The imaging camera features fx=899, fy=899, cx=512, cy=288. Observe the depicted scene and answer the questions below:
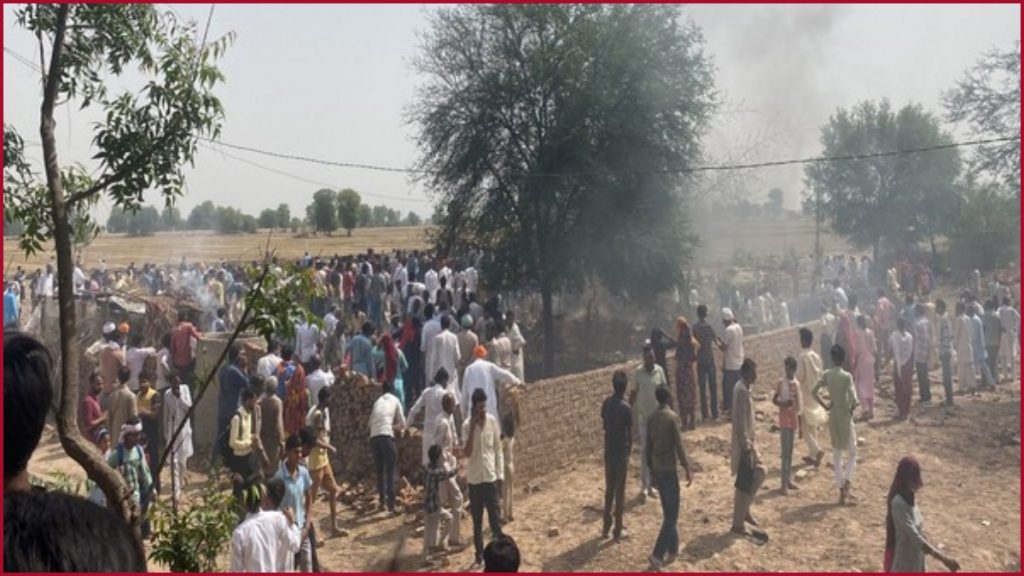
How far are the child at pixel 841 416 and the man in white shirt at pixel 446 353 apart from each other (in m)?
4.61

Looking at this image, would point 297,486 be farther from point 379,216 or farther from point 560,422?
point 379,216

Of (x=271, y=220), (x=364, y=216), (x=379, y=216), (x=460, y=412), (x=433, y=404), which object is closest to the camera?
(x=271, y=220)

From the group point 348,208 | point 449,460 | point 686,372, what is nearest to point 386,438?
point 449,460

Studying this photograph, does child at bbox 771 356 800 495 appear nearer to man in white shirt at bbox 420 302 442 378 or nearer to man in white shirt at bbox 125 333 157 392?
man in white shirt at bbox 420 302 442 378

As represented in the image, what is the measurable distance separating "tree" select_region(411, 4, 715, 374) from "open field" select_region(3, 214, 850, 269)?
8.94 ft

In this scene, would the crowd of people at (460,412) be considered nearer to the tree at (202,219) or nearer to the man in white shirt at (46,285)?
the man in white shirt at (46,285)

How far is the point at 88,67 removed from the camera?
4.51 m

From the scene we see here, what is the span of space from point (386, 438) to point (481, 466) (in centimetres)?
162

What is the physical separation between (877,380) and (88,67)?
581 inches

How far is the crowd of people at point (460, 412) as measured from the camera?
24.2 feet

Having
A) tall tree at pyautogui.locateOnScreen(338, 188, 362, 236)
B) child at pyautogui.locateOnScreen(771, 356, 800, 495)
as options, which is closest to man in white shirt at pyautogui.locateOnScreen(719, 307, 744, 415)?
child at pyautogui.locateOnScreen(771, 356, 800, 495)

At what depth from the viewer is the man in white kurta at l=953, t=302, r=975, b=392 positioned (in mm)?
14867

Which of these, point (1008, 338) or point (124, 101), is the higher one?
point (124, 101)

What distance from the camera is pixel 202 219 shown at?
53406mm
